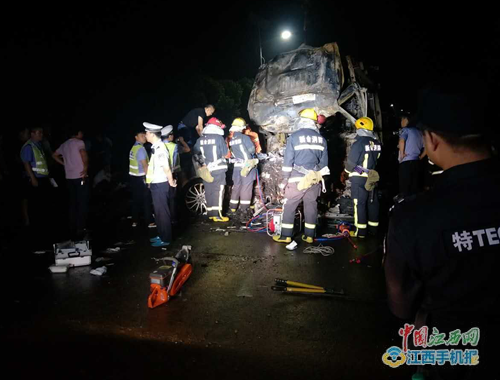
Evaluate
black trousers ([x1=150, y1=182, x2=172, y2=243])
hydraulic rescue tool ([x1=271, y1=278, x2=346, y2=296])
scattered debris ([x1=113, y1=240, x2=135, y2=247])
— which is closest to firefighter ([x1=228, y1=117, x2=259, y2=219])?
black trousers ([x1=150, y1=182, x2=172, y2=243])

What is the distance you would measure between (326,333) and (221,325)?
111 cm

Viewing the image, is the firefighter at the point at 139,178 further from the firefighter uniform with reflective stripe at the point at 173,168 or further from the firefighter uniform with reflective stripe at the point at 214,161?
the firefighter uniform with reflective stripe at the point at 214,161

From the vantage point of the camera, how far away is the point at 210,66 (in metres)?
14.0

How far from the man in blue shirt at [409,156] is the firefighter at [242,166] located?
10.9 feet

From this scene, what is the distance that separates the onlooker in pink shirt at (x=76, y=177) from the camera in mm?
6051

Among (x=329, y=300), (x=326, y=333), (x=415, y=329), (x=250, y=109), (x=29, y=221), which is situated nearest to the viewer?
(x=415, y=329)

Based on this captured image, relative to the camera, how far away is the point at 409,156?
6.86 metres

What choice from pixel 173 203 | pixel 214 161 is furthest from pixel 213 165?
pixel 173 203

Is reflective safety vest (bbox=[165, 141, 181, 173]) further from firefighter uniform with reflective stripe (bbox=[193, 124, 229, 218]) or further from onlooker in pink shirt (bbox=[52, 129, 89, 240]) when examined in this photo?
onlooker in pink shirt (bbox=[52, 129, 89, 240])

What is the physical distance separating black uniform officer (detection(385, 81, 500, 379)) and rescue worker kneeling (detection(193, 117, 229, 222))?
6.13m

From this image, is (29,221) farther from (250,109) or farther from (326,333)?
(326,333)

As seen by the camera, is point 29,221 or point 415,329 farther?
point 29,221

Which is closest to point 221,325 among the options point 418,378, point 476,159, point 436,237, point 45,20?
point 418,378

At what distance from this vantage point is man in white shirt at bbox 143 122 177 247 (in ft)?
17.7
